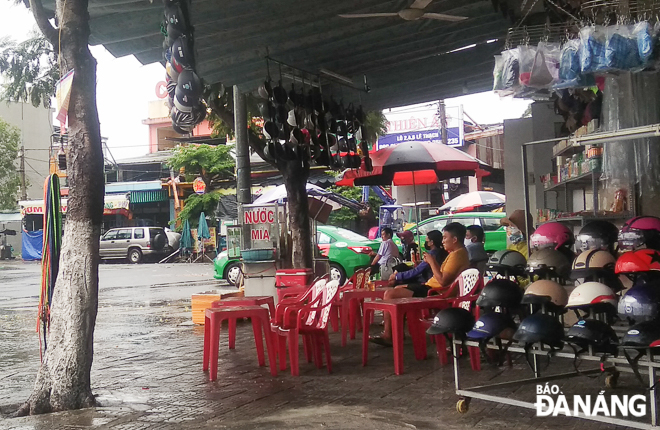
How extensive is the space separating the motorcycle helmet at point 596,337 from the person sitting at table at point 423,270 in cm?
384

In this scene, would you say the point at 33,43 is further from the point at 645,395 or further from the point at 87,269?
the point at 645,395

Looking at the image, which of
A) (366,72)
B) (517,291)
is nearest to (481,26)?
(366,72)

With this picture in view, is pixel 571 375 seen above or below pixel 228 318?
below

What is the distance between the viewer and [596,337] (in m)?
4.33

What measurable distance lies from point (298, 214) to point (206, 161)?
68.1 ft

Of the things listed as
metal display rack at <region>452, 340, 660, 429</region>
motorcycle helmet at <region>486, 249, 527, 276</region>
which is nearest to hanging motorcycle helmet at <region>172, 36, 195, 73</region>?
motorcycle helmet at <region>486, 249, 527, 276</region>

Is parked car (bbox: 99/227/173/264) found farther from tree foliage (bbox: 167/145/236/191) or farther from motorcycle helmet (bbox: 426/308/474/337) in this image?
motorcycle helmet (bbox: 426/308/474/337)

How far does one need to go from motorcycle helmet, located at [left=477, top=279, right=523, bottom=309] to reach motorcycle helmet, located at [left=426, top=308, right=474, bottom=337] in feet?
0.76

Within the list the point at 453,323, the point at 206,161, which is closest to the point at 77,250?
the point at 453,323

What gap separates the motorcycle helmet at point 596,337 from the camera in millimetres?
4340

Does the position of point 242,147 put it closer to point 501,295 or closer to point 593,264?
point 501,295

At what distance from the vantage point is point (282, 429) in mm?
4879

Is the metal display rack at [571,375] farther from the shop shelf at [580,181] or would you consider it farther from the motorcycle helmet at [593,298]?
the shop shelf at [580,181]

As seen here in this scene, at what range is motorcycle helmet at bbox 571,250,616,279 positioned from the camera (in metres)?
5.21
